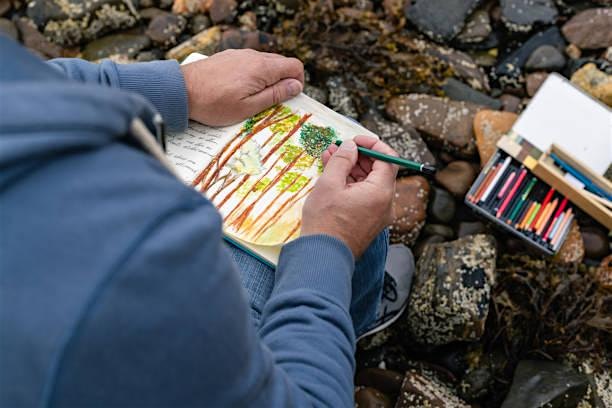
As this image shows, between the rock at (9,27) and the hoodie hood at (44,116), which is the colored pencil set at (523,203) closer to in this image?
the hoodie hood at (44,116)

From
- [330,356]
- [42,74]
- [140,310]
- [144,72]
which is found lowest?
[330,356]

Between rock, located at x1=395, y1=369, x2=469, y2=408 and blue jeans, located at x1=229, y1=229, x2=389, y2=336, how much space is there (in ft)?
1.13

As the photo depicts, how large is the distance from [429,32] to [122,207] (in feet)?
6.28

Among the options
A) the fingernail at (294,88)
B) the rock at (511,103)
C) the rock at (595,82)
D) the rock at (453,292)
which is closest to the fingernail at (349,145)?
the fingernail at (294,88)

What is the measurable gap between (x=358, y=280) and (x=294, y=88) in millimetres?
452

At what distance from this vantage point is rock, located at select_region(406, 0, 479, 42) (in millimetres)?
2213

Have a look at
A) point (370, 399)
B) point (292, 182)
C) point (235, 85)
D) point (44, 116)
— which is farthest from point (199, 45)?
point (44, 116)

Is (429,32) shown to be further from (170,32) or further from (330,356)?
(330,356)

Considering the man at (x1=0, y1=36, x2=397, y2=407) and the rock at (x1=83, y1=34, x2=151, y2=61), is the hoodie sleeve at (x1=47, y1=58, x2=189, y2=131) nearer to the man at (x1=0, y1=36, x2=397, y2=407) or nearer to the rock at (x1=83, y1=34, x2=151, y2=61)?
the man at (x1=0, y1=36, x2=397, y2=407)

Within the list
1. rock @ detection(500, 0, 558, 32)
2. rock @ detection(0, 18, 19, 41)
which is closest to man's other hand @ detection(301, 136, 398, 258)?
rock @ detection(500, 0, 558, 32)

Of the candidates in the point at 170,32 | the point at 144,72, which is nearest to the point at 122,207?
the point at 144,72

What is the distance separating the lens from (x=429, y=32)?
7.29 ft

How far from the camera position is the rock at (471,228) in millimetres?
1942

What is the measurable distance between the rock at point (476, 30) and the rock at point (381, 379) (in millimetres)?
1281
